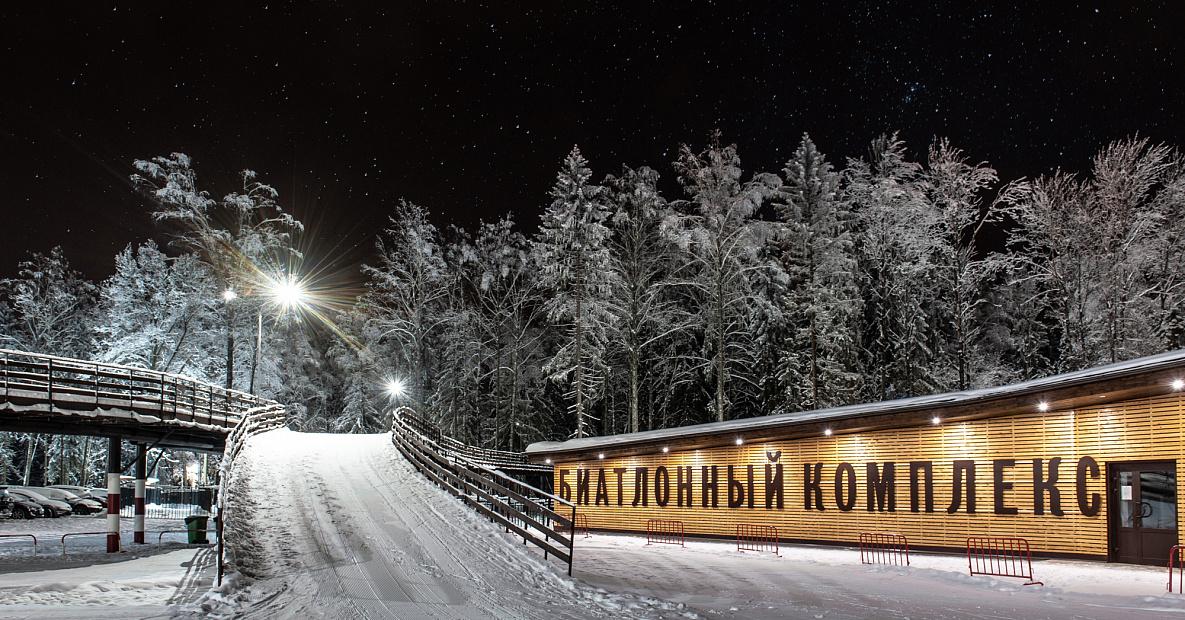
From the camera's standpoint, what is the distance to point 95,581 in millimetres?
11648

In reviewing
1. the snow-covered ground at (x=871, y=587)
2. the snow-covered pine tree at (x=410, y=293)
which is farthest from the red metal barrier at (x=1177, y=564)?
the snow-covered pine tree at (x=410, y=293)

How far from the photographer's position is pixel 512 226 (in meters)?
44.0

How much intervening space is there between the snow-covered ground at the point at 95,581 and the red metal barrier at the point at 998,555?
13.5 meters

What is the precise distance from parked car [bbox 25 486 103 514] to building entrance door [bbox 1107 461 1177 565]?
125ft

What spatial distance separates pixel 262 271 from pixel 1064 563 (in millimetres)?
36836

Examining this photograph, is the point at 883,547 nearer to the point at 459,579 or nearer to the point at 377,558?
the point at 459,579

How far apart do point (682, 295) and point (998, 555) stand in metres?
26.4

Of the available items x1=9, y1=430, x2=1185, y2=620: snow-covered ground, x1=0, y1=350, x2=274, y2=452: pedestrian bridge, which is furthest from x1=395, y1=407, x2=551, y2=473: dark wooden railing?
x1=9, y1=430, x2=1185, y2=620: snow-covered ground

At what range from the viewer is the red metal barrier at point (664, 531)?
2242 cm

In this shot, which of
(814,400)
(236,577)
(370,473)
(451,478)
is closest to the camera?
(236,577)

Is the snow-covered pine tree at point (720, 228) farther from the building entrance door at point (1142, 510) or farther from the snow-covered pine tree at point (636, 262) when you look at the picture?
the building entrance door at point (1142, 510)

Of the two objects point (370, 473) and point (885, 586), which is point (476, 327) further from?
point (885, 586)

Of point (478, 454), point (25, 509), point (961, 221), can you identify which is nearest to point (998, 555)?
point (961, 221)

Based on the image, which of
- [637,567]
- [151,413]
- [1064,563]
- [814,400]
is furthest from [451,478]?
[814,400]
